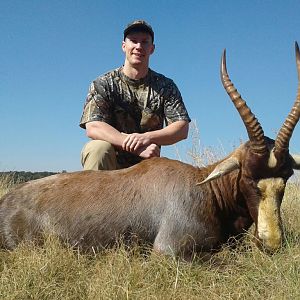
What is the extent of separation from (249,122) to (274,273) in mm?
1348

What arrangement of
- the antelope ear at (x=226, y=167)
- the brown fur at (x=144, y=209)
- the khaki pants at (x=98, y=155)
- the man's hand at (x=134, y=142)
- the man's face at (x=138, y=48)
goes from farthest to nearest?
the man's face at (x=138, y=48) < the khaki pants at (x=98, y=155) < the man's hand at (x=134, y=142) < the brown fur at (x=144, y=209) < the antelope ear at (x=226, y=167)

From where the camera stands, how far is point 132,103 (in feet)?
22.0

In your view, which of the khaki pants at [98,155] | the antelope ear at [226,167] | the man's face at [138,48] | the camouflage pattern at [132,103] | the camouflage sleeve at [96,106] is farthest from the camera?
the man's face at [138,48]

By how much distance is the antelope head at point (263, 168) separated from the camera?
4.15 meters

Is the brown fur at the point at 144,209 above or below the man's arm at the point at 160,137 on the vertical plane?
below

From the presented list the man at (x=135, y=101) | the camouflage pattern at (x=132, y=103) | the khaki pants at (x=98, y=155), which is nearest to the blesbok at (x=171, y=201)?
the khaki pants at (x=98, y=155)

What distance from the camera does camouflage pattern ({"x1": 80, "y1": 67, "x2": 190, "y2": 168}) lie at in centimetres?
659

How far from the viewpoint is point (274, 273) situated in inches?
148

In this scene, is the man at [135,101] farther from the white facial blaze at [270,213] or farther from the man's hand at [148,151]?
the white facial blaze at [270,213]

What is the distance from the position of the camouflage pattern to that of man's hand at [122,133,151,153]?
1.88 ft

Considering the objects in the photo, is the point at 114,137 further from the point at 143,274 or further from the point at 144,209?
the point at 143,274

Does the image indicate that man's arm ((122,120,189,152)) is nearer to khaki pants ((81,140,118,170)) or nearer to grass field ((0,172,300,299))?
khaki pants ((81,140,118,170))

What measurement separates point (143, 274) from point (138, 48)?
3.65 metres

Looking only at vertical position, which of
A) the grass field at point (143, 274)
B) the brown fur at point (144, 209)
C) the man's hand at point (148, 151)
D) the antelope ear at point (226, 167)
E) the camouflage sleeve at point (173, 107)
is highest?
the camouflage sleeve at point (173, 107)
